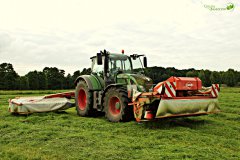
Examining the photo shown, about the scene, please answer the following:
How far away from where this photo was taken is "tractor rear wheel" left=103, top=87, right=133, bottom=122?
7.61 m

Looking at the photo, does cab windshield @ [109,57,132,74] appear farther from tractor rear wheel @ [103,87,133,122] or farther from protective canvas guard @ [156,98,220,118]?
protective canvas guard @ [156,98,220,118]

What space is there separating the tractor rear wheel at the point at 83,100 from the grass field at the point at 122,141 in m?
1.51

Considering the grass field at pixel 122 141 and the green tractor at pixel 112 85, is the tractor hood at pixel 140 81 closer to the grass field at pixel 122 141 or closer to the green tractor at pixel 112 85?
the green tractor at pixel 112 85

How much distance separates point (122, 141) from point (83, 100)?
5137 millimetres

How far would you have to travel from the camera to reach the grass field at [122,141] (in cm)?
471

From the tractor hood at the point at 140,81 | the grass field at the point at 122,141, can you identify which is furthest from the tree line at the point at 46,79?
the grass field at the point at 122,141

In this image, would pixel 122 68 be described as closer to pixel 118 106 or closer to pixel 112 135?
pixel 118 106

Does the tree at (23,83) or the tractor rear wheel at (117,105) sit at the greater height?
the tree at (23,83)

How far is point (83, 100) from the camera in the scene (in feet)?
34.6

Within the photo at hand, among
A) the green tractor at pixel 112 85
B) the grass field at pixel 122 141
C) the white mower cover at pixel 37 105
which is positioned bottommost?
the grass field at pixel 122 141

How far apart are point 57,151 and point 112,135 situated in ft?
5.23

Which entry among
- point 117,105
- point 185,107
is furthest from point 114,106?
point 185,107

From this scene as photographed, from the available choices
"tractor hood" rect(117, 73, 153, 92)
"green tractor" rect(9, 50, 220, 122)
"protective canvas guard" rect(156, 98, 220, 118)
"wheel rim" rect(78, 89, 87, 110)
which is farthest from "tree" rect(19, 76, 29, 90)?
"protective canvas guard" rect(156, 98, 220, 118)

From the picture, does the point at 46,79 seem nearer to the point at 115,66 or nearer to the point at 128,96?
the point at 115,66
